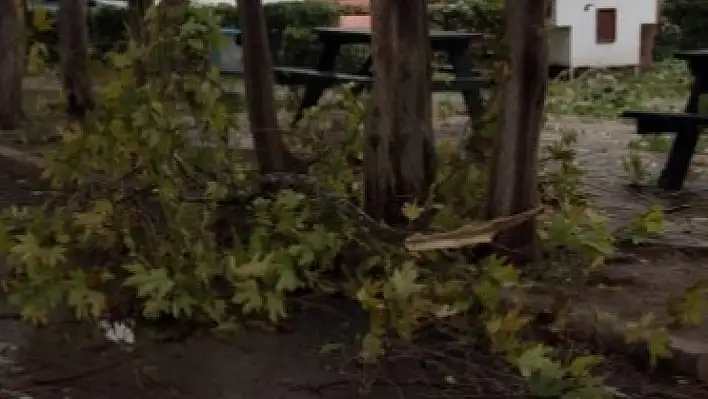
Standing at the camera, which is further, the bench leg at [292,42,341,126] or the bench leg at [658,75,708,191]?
the bench leg at [292,42,341,126]

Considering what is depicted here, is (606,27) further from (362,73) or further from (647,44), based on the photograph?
(362,73)

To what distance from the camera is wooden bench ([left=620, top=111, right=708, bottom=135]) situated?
6.24 metres

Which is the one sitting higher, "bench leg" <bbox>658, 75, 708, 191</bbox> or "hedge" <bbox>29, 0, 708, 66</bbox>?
"hedge" <bbox>29, 0, 708, 66</bbox>

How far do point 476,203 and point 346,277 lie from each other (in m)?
0.73

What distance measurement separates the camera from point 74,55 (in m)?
8.52

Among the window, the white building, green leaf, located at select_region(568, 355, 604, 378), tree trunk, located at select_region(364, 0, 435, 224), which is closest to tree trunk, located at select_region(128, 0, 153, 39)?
tree trunk, located at select_region(364, 0, 435, 224)

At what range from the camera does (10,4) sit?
8.80 m

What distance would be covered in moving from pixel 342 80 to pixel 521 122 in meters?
4.05

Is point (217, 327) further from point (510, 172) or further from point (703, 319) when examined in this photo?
point (703, 319)

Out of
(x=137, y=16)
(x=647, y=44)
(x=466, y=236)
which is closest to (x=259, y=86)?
(x=137, y=16)

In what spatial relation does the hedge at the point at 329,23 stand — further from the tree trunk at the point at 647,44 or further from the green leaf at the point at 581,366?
the green leaf at the point at 581,366

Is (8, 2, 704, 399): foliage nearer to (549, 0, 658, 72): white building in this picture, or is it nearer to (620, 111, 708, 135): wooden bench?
(620, 111, 708, 135): wooden bench

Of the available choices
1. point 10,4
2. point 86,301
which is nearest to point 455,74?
point 10,4

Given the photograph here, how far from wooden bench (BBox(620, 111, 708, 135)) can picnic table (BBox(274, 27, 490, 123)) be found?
1.29 metres
